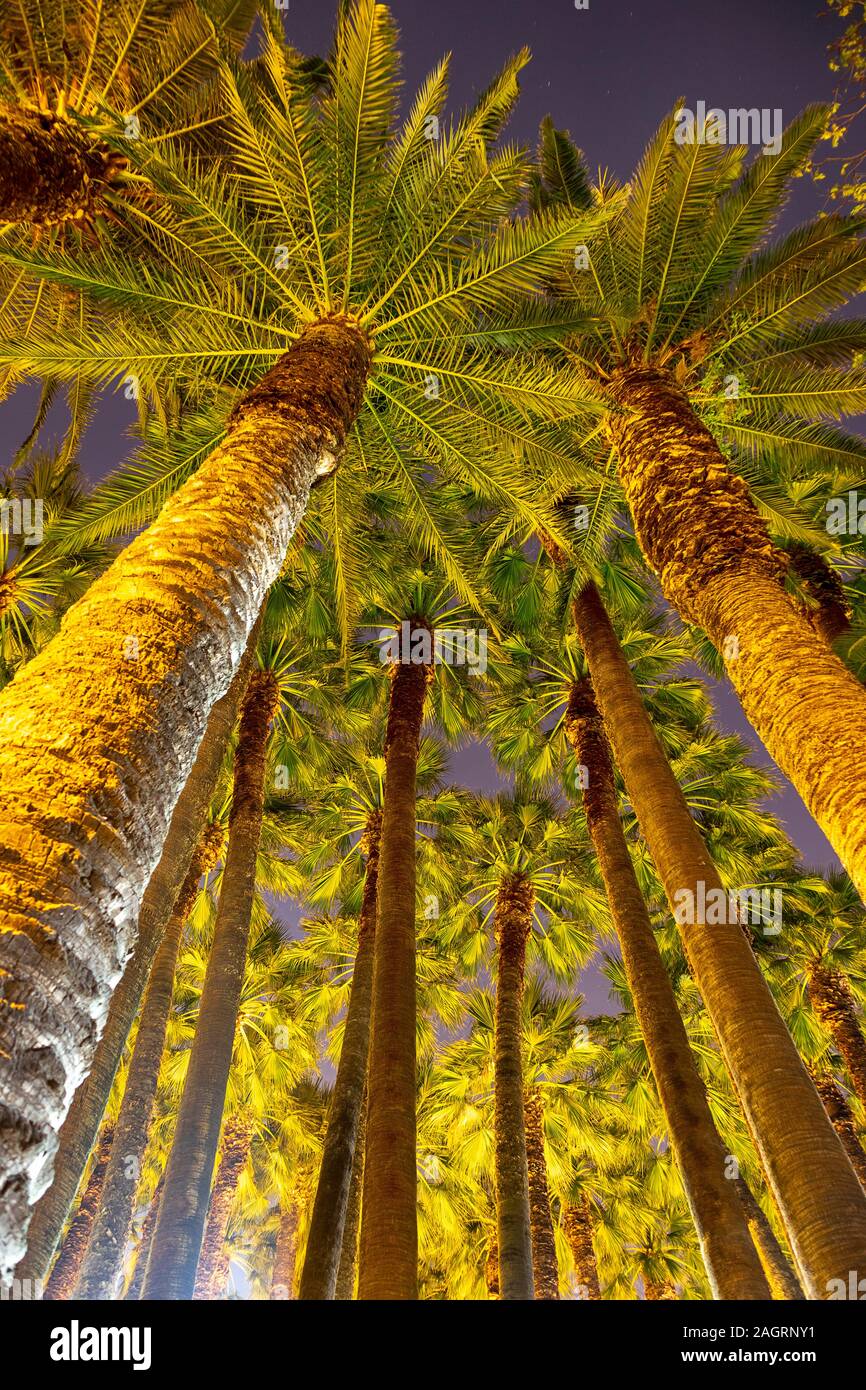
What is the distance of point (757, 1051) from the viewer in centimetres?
661

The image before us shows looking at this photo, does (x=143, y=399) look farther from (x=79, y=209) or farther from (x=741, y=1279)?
(x=741, y=1279)

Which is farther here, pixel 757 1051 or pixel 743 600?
pixel 757 1051

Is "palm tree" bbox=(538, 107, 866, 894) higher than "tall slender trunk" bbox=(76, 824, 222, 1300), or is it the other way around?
"palm tree" bbox=(538, 107, 866, 894)

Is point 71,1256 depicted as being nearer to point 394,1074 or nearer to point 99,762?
point 394,1074

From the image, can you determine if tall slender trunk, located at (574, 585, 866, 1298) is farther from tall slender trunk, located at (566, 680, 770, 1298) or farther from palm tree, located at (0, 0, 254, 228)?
palm tree, located at (0, 0, 254, 228)

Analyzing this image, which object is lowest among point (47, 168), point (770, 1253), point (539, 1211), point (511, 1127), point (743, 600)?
point (770, 1253)

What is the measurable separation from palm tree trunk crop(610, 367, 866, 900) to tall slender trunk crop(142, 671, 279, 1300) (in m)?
7.43

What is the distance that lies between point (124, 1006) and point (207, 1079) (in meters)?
2.25

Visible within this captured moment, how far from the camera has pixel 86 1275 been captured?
876 centimetres

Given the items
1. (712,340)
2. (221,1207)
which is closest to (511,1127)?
(221,1207)

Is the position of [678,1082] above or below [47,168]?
below

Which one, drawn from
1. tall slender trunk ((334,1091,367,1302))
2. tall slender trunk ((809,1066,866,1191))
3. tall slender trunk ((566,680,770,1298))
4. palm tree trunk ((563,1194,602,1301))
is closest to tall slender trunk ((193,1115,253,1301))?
tall slender trunk ((334,1091,367,1302))

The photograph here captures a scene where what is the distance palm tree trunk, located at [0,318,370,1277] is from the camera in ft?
6.83

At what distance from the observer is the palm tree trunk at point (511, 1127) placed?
1064cm
